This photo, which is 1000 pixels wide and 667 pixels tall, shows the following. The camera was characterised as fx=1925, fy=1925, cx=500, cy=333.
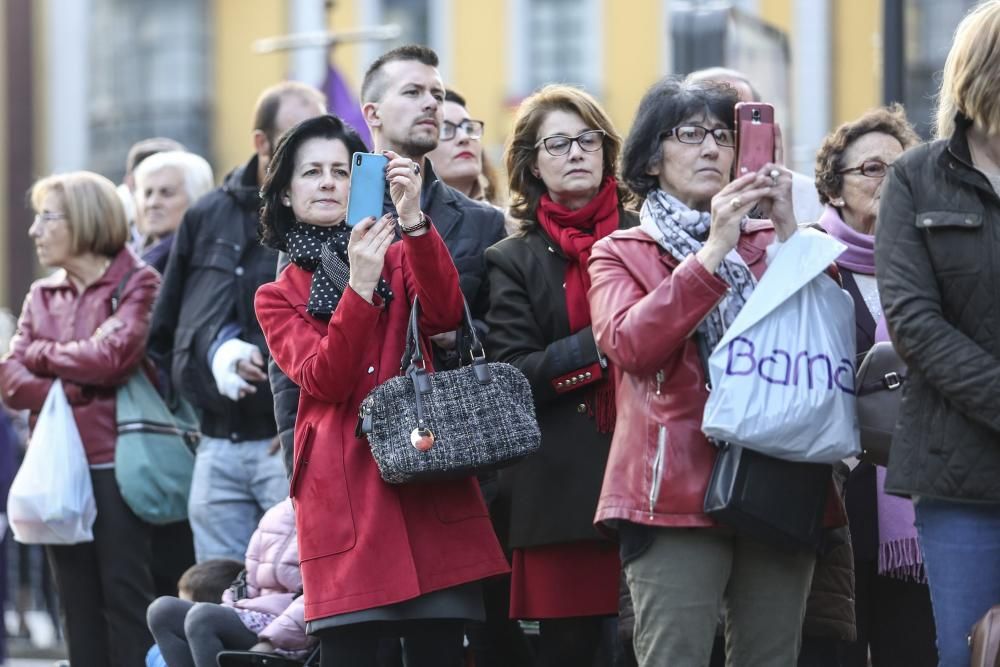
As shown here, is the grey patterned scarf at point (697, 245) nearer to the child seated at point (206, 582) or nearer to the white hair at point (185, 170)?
the child seated at point (206, 582)

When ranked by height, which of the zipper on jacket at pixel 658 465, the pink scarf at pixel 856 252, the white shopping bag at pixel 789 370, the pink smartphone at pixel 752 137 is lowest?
the zipper on jacket at pixel 658 465

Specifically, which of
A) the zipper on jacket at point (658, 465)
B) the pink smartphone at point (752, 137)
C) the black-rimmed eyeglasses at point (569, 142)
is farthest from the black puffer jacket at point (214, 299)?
the pink smartphone at point (752, 137)

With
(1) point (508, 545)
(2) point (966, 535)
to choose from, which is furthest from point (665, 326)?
(1) point (508, 545)

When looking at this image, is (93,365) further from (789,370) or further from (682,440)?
(789,370)

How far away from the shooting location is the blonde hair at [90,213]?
7.73m

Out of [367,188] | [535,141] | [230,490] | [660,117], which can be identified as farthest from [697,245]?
[230,490]

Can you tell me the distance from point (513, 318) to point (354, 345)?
2.51 feet

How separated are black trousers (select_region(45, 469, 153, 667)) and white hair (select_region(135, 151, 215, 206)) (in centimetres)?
149

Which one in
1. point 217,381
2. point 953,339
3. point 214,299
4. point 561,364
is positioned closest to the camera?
point 953,339

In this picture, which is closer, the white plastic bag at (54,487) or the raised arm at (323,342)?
the raised arm at (323,342)

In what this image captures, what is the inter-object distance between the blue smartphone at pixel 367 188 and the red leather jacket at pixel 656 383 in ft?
2.27

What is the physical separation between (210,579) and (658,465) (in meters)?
2.49

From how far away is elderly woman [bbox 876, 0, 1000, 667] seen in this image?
4.60m

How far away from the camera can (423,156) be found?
6438mm
